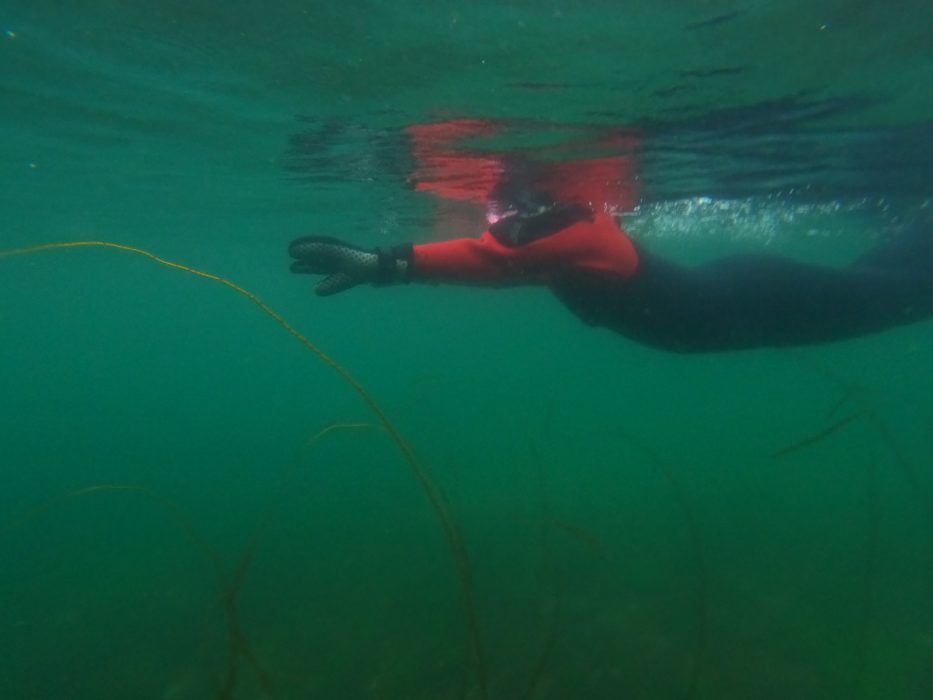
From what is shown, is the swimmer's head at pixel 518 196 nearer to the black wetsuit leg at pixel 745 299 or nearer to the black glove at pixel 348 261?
the black wetsuit leg at pixel 745 299

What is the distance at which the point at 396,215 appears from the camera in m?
20.0

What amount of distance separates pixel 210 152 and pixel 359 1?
879 centimetres

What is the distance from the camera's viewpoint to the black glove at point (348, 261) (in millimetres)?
5039

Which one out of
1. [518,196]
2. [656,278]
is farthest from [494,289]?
[518,196]

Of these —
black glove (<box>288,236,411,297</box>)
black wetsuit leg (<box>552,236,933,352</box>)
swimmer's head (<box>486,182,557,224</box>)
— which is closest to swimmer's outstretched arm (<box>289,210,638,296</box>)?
black glove (<box>288,236,411,297</box>)

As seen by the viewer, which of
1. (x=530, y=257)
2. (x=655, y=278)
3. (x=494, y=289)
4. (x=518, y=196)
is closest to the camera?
(x=530, y=257)

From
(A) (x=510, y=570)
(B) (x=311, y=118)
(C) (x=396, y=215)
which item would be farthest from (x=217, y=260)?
(A) (x=510, y=570)

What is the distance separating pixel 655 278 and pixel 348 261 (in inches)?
109

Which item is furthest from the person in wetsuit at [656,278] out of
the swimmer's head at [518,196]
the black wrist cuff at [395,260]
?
the swimmer's head at [518,196]

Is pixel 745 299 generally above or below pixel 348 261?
below

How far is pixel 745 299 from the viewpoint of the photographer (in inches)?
219

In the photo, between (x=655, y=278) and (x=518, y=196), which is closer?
(x=655, y=278)

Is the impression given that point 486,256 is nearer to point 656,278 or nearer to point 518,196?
point 656,278

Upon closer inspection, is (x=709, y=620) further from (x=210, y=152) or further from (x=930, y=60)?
(x=210, y=152)
